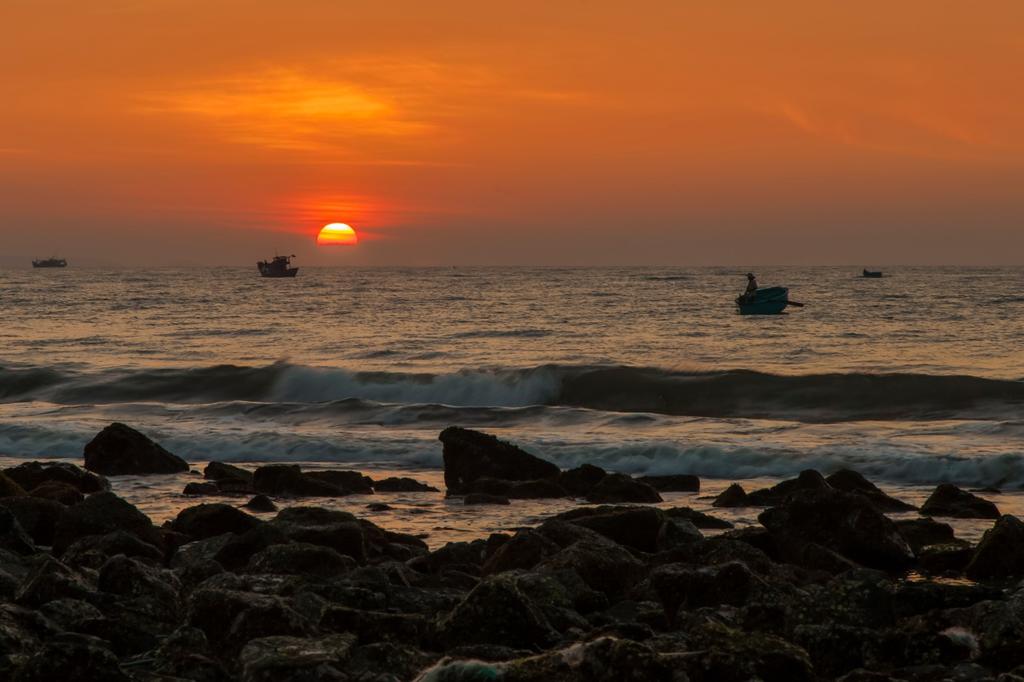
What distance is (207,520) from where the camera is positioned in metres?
13.0

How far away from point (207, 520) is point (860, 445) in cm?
1308

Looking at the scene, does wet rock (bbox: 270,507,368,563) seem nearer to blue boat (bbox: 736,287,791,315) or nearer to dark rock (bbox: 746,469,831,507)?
dark rock (bbox: 746,469,831,507)

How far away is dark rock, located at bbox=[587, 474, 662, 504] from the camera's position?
54.5ft

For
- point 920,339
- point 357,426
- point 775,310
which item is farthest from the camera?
point 775,310

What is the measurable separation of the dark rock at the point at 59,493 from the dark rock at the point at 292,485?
2.94 metres

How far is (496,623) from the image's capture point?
8445 millimetres

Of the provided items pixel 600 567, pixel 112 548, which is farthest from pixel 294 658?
pixel 112 548

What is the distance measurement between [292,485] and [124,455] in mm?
3597

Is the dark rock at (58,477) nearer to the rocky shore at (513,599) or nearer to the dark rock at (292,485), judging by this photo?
the dark rock at (292,485)

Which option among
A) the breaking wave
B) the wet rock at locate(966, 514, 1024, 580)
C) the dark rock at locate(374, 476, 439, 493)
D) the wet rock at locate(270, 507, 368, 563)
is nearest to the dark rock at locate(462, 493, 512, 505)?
the dark rock at locate(374, 476, 439, 493)

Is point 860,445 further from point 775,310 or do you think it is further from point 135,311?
point 135,311

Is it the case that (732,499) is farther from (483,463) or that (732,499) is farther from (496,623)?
(496,623)

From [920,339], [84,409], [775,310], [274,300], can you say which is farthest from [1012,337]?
[274,300]

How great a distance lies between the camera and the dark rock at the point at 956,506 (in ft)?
50.6
